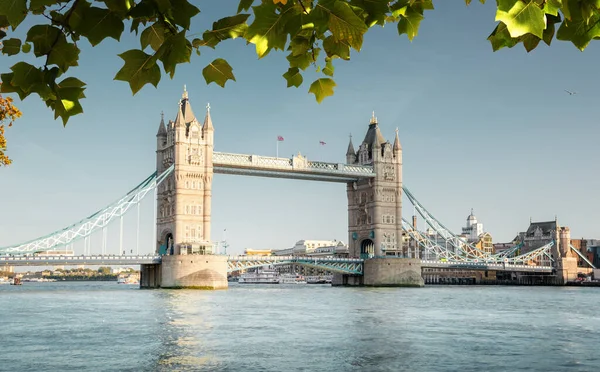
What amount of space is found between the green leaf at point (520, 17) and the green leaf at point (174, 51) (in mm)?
1367

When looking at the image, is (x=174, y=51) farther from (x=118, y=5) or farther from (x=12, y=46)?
(x=12, y=46)

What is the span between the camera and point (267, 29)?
2676 millimetres

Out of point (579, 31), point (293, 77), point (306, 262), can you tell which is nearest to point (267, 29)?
point (293, 77)

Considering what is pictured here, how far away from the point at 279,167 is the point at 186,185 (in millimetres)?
8674

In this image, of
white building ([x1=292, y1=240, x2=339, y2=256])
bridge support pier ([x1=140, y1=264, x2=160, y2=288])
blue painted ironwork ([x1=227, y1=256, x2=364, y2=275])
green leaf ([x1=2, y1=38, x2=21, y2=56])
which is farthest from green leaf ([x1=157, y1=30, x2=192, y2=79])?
white building ([x1=292, y1=240, x2=339, y2=256])

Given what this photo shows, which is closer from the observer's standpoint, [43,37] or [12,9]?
[12,9]

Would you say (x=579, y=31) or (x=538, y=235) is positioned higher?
(x=538, y=235)

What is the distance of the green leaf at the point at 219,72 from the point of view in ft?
10.2

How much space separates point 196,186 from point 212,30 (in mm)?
57425

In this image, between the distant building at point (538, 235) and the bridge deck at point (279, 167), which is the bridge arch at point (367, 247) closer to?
the bridge deck at point (279, 167)

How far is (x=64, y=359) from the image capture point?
16.0 metres

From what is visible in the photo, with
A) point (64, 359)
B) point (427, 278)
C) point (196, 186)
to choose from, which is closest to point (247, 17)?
point (64, 359)

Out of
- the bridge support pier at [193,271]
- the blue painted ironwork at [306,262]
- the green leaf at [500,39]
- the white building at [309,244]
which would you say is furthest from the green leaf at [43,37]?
the white building at [309,244]

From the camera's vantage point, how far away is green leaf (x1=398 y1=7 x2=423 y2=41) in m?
3.58
